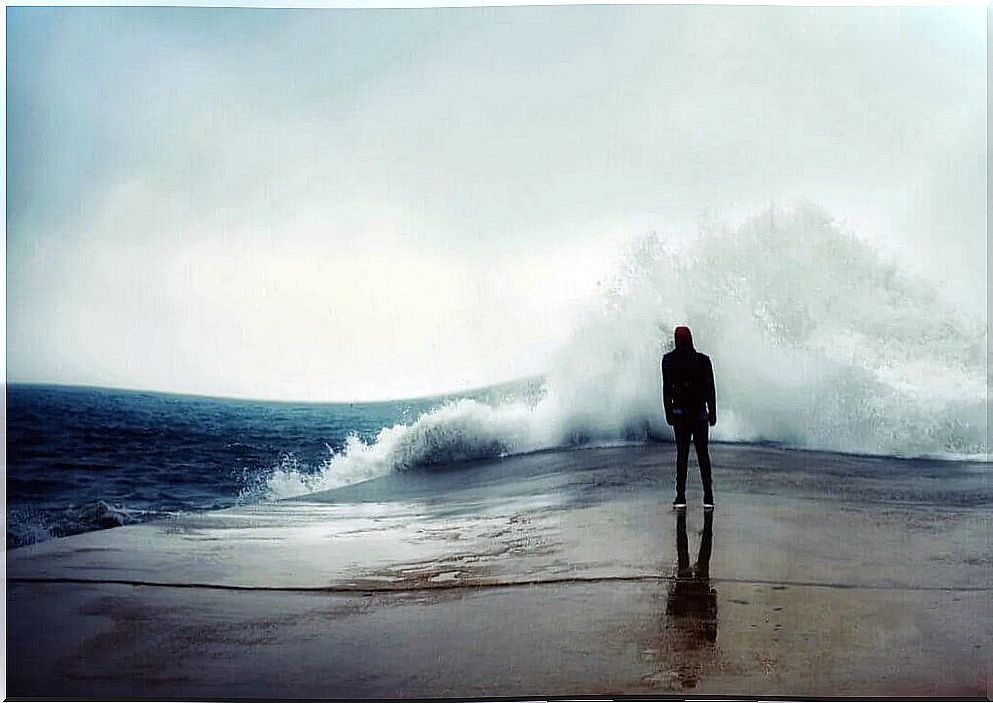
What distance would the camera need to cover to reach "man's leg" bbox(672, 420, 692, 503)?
13.6 ft

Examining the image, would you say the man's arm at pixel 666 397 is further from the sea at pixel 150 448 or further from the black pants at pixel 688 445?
the sea at pixel 150 448

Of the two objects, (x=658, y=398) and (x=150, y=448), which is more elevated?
(x=658, y=398)

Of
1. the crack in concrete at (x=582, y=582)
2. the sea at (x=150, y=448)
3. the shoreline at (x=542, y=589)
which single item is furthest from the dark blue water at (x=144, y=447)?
the crack in concrete at (x=582, y=582)

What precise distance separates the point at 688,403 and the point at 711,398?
0.10 metres

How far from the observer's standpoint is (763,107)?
13.8 feet

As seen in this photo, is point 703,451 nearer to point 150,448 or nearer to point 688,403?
point 688,403

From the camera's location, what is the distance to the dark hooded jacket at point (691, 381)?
4160mm

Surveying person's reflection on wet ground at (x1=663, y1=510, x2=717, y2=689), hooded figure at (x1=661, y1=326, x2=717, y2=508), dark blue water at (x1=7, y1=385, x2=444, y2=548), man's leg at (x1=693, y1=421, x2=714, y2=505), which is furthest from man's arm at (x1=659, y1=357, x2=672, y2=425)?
dark blue water at (x1=7, y1=385, x2=444, y2=548)

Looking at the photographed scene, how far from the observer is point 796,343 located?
4.20m

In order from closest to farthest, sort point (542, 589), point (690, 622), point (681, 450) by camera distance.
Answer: point (690, 622)
point (542, 589)
point (681, 450)

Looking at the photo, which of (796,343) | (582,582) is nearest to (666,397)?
(796,343)

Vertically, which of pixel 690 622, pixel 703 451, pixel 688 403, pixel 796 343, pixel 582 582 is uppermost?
pixel 796 343

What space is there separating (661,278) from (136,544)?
2.51 meters

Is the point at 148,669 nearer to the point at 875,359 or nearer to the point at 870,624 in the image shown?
the point at 870,624
